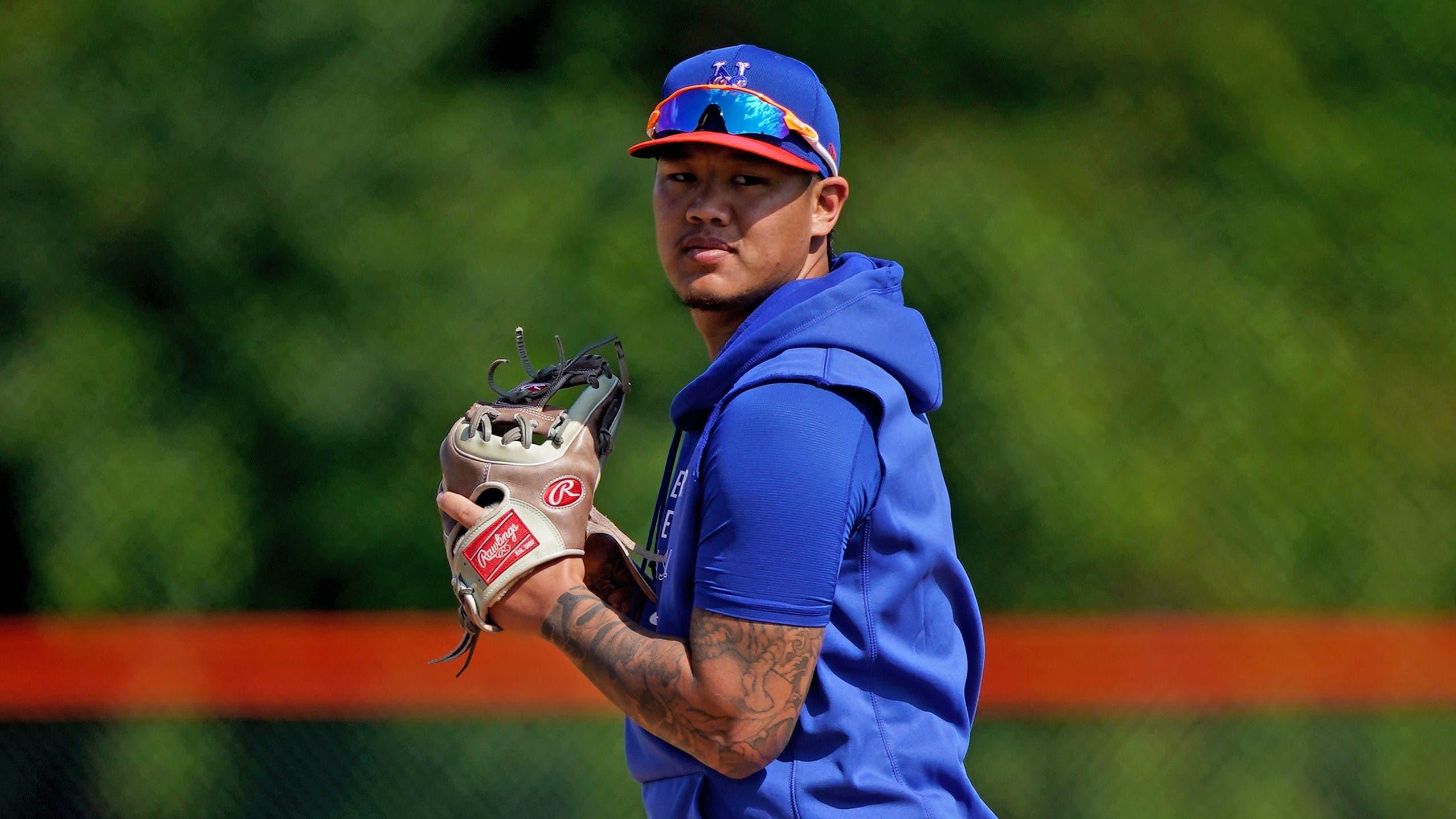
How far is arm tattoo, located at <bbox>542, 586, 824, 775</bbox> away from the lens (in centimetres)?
153

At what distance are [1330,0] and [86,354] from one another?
508 centimetres

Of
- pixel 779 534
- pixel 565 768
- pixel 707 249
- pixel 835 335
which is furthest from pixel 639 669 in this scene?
pixel 565 768

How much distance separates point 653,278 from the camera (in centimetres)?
510

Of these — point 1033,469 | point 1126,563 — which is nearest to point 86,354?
point 1033,469

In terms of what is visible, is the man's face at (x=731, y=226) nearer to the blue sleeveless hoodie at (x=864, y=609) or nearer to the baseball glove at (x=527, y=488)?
the blue sleeveless hoodie at (x=864, y=609)

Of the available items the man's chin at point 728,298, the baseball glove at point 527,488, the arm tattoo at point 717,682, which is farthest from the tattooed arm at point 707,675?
the man's chin at point 728,298

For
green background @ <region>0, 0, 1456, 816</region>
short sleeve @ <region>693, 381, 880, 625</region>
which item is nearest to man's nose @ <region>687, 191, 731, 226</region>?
short sleeve @ <region>693, 381, 880, 625</region>

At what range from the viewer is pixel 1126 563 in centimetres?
490

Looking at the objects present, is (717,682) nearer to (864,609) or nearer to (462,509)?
(864,609)

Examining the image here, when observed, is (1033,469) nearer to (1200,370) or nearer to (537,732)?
(1200,370)

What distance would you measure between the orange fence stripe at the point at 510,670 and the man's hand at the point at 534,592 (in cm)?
249

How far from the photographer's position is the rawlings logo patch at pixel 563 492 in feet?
5.79

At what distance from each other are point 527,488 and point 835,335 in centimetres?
45

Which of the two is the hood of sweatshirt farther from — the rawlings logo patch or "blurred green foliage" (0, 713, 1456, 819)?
"blurred green foliage" (0, 713, 1456, 819)
